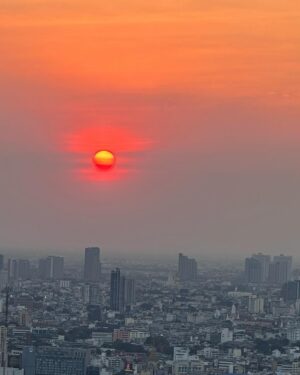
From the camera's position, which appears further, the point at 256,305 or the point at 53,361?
the point at 256,305

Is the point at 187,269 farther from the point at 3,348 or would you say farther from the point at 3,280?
the point at 3,348

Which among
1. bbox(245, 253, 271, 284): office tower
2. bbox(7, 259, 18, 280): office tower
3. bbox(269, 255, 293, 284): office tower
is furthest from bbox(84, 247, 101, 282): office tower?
bbox(269, 255, 293, 284): office tower

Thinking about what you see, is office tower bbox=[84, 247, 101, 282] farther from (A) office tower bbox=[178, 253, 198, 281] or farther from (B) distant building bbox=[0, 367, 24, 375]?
(B) distant building bbox=[0, 367, 24, 375]

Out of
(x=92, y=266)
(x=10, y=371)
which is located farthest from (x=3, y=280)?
(x=10, y=371)

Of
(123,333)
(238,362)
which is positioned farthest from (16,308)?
(238,362)

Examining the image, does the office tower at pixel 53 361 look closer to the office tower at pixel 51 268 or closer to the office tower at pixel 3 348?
the office tower at pixel 3 348

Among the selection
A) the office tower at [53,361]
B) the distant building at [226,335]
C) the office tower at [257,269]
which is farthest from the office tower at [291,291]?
the office tower at [53,361]
